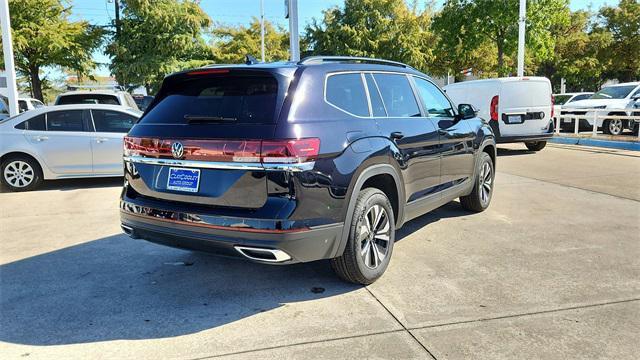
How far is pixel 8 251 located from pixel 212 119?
3.14m

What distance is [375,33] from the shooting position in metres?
36.2

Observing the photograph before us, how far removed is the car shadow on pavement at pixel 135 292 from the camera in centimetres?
350

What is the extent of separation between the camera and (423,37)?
37.2 m

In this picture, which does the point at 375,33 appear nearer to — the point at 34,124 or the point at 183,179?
the point at 34,124

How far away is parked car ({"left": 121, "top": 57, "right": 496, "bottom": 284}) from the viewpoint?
11.2 ft

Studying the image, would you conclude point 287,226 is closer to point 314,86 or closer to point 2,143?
point 314,86

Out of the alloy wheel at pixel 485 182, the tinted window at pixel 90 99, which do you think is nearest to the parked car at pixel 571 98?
the alloy wheel at pixel 485 182

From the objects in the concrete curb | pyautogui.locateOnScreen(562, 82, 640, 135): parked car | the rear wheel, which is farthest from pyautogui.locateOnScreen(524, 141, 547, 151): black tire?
the rear wheel

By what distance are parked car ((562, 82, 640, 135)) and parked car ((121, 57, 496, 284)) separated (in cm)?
1354

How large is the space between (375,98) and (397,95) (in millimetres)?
457

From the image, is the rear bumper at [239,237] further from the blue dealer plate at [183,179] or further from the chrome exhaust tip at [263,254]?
the blue dealer plate at [183,179]

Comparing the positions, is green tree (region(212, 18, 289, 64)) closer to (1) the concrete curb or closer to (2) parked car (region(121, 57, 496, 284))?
(1) the concrete curb

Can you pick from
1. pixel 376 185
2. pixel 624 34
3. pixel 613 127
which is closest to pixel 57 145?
pixel 376 185

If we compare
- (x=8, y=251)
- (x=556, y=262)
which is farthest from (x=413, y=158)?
(x=8, y=251)
